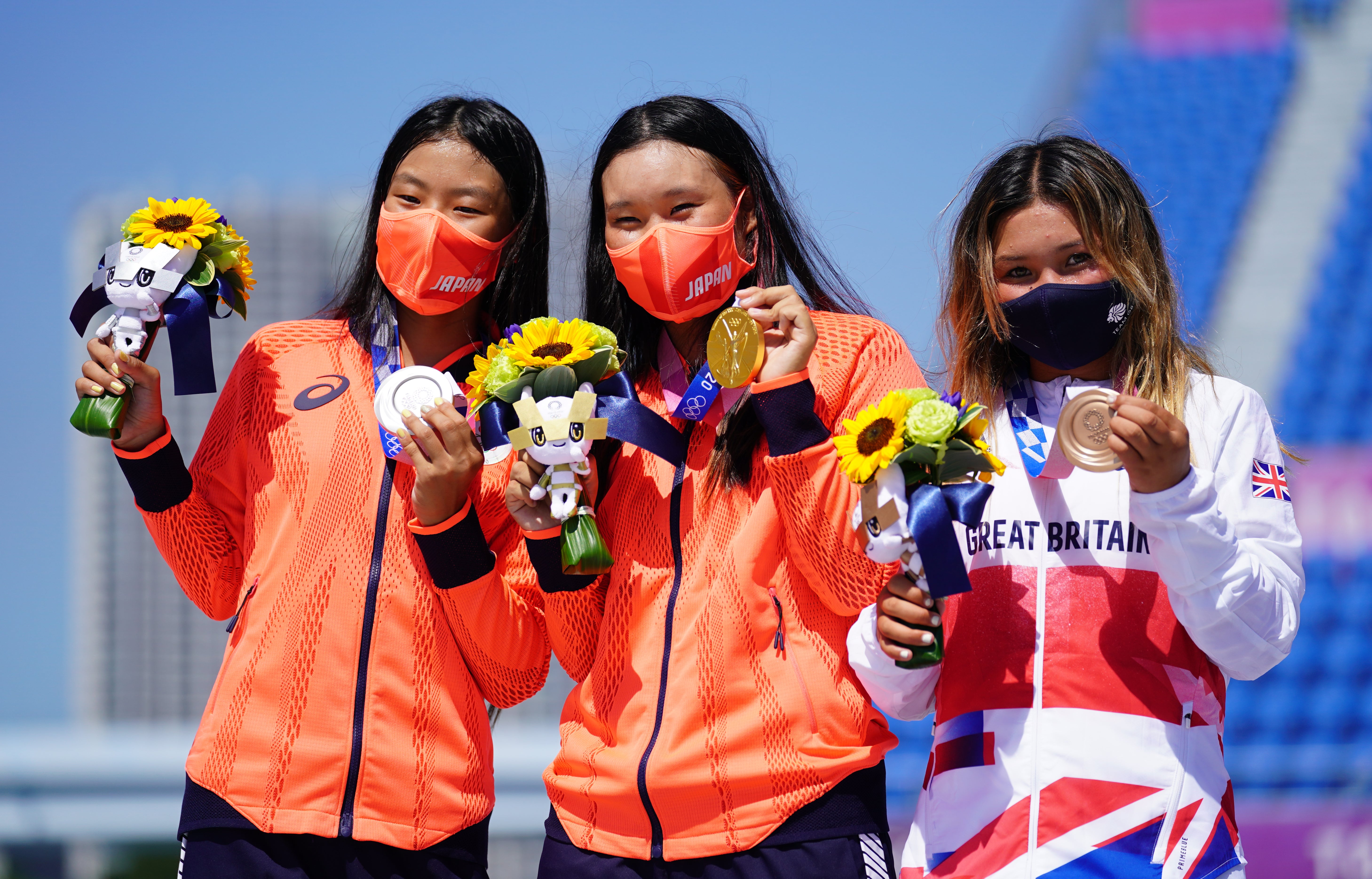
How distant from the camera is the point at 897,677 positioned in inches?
86.6

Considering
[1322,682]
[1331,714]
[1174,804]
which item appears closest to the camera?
[1174,804]

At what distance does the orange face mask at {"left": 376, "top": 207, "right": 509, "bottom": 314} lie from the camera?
8.84 ft

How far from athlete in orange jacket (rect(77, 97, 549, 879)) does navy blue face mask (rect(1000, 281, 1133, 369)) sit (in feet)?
3.66

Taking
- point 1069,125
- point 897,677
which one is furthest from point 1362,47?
point 897,677

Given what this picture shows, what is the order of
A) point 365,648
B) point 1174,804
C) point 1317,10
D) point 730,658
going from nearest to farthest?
1. point 1174,804
2. point 730,658
3. point 365,648
4. point 1317,10

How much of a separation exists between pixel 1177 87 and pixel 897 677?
59.1 ft

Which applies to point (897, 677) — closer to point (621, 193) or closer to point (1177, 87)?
point (621, 193)

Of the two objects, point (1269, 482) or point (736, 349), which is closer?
point (1269, 482)

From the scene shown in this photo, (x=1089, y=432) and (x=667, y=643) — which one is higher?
(x=1089, y=432)

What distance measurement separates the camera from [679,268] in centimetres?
248

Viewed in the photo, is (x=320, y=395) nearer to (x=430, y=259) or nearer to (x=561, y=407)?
(x=430, y=259)

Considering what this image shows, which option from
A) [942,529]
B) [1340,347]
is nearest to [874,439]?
[942,529]

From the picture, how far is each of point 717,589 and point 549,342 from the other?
59 centimetres

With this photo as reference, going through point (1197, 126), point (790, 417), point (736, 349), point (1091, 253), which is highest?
point (1197, 126)
